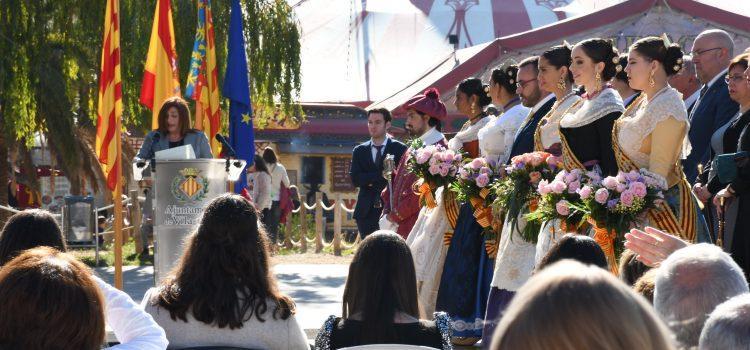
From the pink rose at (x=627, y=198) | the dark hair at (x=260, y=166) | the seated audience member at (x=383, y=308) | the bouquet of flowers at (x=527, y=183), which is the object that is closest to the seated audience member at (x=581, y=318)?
the seated audience member at (x=383, y=308)

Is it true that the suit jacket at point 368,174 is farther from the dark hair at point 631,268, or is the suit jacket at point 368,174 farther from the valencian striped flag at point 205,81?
the dark hair at point 631,268

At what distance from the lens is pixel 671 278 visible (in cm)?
275

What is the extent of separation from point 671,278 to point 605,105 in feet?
12.1

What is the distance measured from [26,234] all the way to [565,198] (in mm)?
2653

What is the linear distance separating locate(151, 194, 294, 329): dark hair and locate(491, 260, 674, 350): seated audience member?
2.32 metres

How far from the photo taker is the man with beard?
29.2 ft

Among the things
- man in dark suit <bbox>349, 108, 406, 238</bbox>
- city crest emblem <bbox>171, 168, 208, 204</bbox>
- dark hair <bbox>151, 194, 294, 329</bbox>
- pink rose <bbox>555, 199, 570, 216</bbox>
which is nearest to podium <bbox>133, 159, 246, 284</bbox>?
city crest emblem <bbox>171, 168, 208, 204</bbox>

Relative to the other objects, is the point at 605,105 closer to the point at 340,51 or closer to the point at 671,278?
the point at 671,278

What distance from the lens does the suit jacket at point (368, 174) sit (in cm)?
1048

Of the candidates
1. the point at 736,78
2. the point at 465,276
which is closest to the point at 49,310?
the point at 736,78

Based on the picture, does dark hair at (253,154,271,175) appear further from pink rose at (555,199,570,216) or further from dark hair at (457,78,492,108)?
pink rose at (555,199,570,216)

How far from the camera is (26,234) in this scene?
4551mm

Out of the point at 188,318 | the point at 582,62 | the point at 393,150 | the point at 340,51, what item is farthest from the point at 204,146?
the point at 340,51

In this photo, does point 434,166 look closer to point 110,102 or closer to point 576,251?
point 110,102
